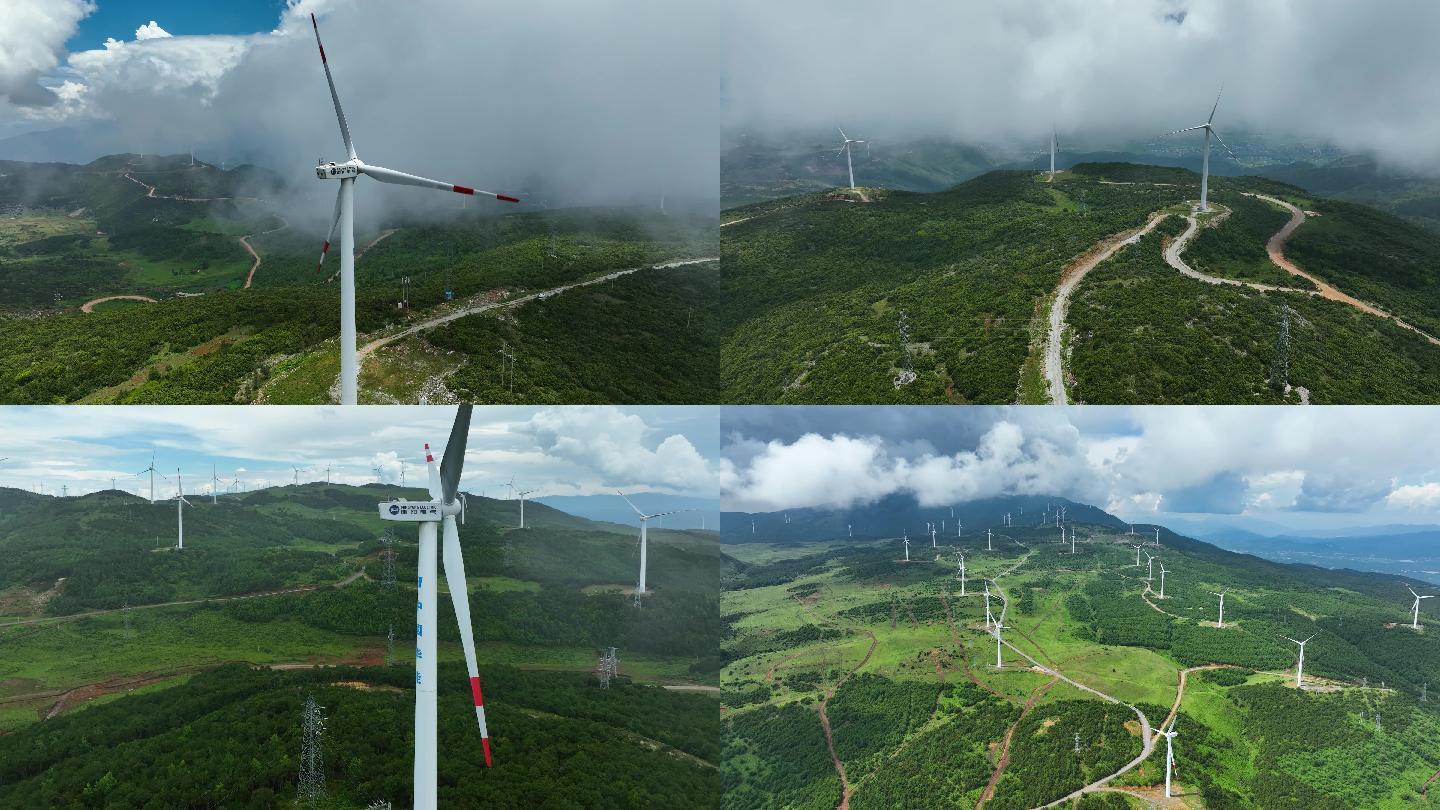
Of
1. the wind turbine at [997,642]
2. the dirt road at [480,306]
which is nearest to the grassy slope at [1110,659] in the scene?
the wind turbine at [997,642]

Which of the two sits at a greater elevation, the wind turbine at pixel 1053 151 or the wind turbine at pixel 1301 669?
the wind turbine at pixel 1053 151

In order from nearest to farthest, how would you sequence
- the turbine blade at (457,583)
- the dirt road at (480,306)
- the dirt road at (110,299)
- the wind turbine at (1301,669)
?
the turbine blade at (457,583)
the wind turbine at (1301,669)
the dirt road at (480,306)
the dirt road at (110,299)

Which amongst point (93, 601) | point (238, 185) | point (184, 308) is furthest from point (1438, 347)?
point (238, 185)

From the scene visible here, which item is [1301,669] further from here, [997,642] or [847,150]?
[847,150]

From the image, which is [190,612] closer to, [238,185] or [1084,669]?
[1084,669]

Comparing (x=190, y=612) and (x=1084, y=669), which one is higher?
(x=190, y=612)

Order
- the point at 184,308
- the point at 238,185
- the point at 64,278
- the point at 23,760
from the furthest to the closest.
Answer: the point at 238,185
the point at 64,278
the point at 184,308
the point at 23,760

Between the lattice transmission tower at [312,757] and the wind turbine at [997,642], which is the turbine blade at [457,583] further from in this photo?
the wind turbine at [997,642]
